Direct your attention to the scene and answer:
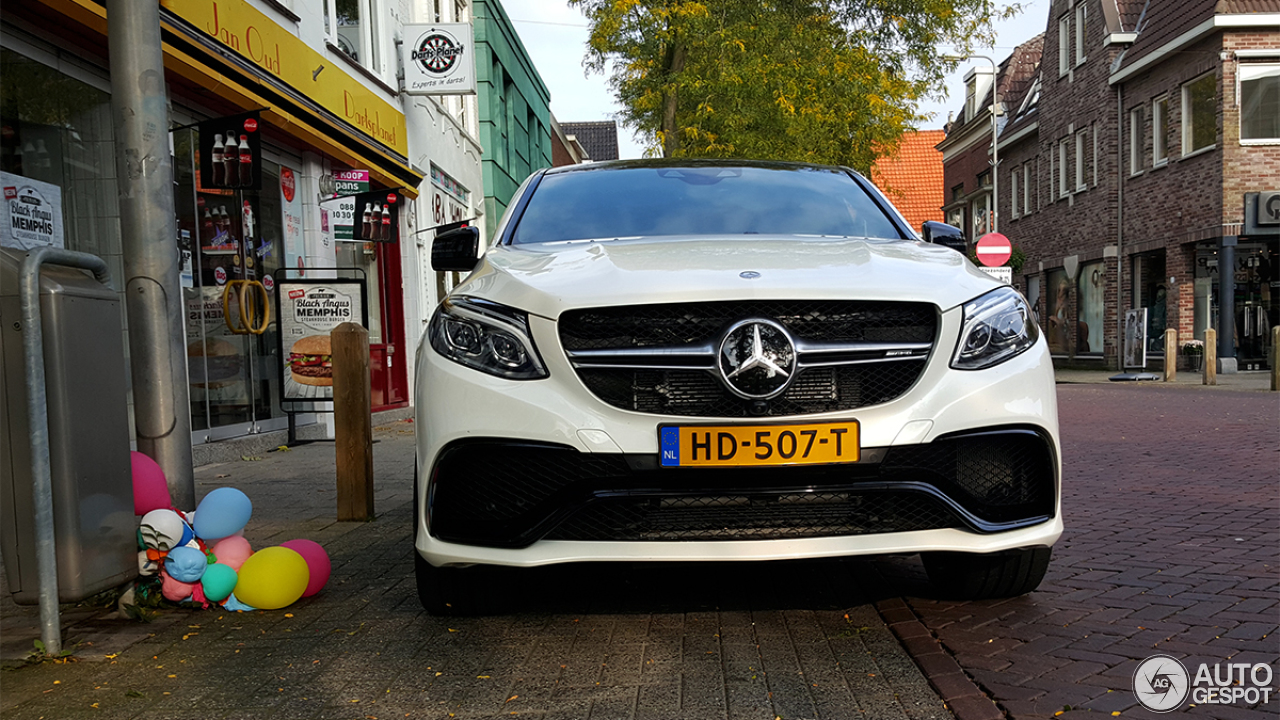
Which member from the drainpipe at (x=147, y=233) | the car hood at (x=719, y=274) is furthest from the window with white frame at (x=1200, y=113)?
the drainpipe at (x=147, y=233)

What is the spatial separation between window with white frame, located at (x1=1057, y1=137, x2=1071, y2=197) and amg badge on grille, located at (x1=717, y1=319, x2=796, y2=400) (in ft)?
98.9

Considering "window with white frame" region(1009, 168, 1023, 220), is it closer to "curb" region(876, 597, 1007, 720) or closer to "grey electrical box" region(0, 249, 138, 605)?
"curb" region(876, 597, 1007, 720)

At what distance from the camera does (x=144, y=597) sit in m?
3.88

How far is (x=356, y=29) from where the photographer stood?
14547 millimetres

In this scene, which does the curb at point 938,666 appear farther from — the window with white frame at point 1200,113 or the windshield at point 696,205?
the window with white frame at point 1200,113

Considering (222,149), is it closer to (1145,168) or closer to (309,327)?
(309,327)

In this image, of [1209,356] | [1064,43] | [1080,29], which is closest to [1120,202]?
[1080,29]

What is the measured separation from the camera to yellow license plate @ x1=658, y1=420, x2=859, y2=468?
10.1 feet

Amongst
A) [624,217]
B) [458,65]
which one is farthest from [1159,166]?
[624,217]

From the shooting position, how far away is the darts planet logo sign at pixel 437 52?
16047mm

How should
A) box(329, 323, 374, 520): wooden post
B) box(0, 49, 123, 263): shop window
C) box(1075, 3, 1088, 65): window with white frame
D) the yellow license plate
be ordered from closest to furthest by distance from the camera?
the yellow license plate
box(329, 323, 374, 520): wooden post
box(0, 49, 123, 263): shop window
box(1075, 3, 1088, 65): window with white frame

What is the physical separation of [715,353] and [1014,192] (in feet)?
117

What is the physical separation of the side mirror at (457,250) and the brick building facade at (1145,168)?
70.6ft

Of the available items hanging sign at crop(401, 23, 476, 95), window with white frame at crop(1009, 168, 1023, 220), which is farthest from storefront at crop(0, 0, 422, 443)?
window with white frame at crop(1009, 168, 1023, 220)
